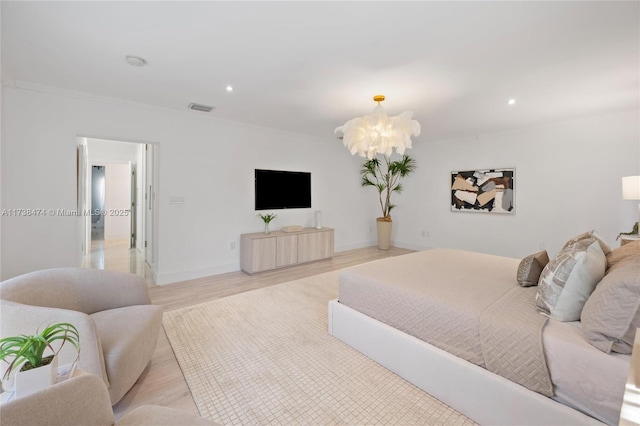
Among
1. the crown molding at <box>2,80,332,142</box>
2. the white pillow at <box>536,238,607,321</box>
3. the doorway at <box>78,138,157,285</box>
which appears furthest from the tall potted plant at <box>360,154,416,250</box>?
the white pillow at <box>536,238,607,321</box>

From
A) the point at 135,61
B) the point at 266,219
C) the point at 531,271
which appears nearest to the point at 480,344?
the point at 531,271

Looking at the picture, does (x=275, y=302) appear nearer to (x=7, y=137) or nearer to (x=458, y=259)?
(x=458, y=259)

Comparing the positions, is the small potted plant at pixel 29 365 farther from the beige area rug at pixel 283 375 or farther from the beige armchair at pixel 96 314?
the beige area rug at pixel 283 375

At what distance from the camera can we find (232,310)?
2936 millimetres

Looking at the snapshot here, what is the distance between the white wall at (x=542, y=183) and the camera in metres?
3.79

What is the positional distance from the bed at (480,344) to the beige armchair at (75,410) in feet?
4.35

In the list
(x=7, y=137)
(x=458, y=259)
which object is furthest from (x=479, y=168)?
(x=7, y=137)

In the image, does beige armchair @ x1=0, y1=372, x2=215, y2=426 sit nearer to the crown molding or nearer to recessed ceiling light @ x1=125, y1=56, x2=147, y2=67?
recessed ceiling light @ x1=125, y1=56, x2=147, y2=67

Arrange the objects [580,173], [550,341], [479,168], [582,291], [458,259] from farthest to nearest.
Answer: [479,168] → [580,173] → [458,259] → [582,291] → [550,341]

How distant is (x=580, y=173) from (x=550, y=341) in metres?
4.12

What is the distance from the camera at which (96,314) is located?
185cm

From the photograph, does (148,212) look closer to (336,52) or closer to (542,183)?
(336,52)

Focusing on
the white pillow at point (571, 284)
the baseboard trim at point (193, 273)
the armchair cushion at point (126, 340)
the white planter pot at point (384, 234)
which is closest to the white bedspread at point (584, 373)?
the white pillow at point (571, 284)

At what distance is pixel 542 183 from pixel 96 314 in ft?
19.3
